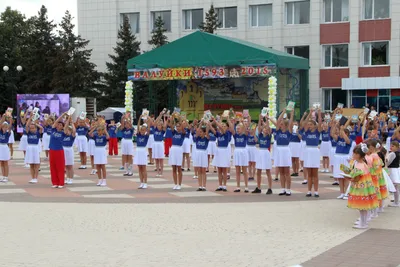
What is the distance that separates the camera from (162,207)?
14195 millimetres

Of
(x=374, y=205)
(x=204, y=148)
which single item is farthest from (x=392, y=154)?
(x=204, y=148)

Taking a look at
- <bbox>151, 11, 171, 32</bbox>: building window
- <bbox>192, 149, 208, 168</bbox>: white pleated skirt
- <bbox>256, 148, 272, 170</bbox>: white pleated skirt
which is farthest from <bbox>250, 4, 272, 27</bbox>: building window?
<bbox>256, 148, 272, 170</bbox>: white pleated skirt

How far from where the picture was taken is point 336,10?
144ft

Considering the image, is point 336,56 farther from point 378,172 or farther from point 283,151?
point 378,172

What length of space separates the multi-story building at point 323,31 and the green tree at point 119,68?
10.7 ft

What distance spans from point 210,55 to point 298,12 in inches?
551

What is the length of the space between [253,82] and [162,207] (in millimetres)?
24907

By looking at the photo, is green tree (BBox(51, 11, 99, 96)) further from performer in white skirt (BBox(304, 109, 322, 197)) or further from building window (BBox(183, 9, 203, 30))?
performer in white skirt (BBox(304, 109, 322, 197))

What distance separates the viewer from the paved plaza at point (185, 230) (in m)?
9.12

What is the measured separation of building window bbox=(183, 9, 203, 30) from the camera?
49656 mm

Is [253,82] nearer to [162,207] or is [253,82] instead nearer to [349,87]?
[349,87]

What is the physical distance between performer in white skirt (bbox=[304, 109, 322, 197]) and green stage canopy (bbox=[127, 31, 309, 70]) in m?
16.5

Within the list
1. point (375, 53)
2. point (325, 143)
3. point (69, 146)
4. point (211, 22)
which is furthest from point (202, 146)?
point (211, 22)

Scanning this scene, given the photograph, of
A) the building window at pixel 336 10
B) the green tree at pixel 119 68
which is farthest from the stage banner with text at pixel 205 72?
the building window at pixel 336 10
